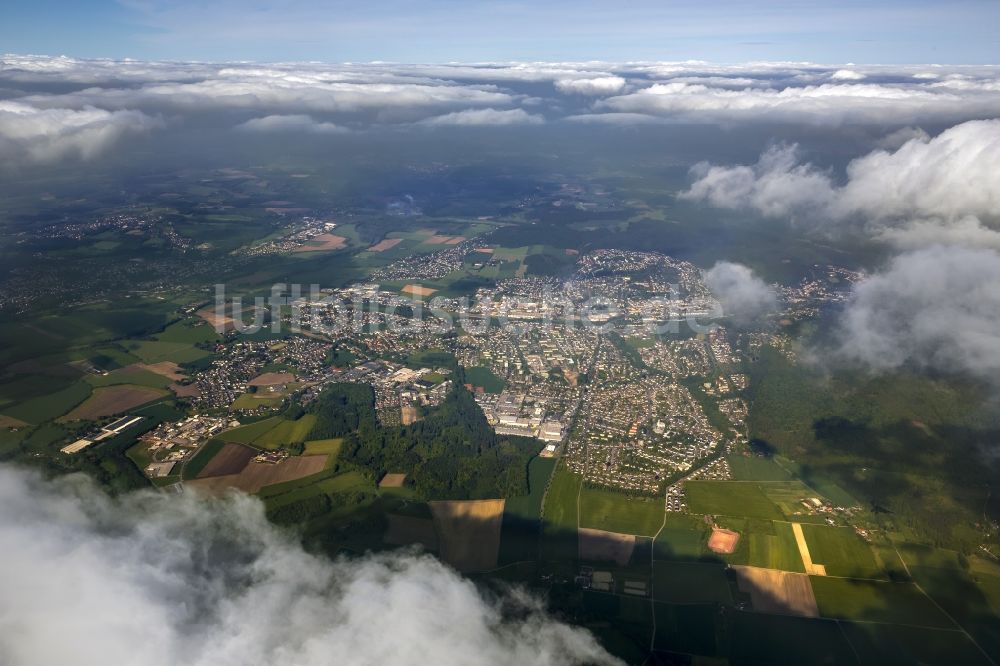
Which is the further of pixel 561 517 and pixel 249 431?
pixel 249 431

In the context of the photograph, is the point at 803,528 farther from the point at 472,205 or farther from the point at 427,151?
the point at 427,151

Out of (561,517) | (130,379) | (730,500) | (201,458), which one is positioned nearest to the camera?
(561,517)

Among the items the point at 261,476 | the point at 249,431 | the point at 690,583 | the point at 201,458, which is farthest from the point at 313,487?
the point at 690,583

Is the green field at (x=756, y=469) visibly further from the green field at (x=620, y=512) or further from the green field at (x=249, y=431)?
the green field at (x=249, y=431)

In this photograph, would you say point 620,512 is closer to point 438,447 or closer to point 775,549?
point 775,549

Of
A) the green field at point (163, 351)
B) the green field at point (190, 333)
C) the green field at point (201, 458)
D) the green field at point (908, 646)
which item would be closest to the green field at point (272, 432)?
the green field at point (201, 458)

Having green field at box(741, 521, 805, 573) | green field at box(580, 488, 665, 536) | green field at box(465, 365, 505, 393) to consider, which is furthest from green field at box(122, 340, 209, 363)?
green field at box(741, 521, 805, 573)

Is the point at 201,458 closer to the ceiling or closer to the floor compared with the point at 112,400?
closer to the ceiling
